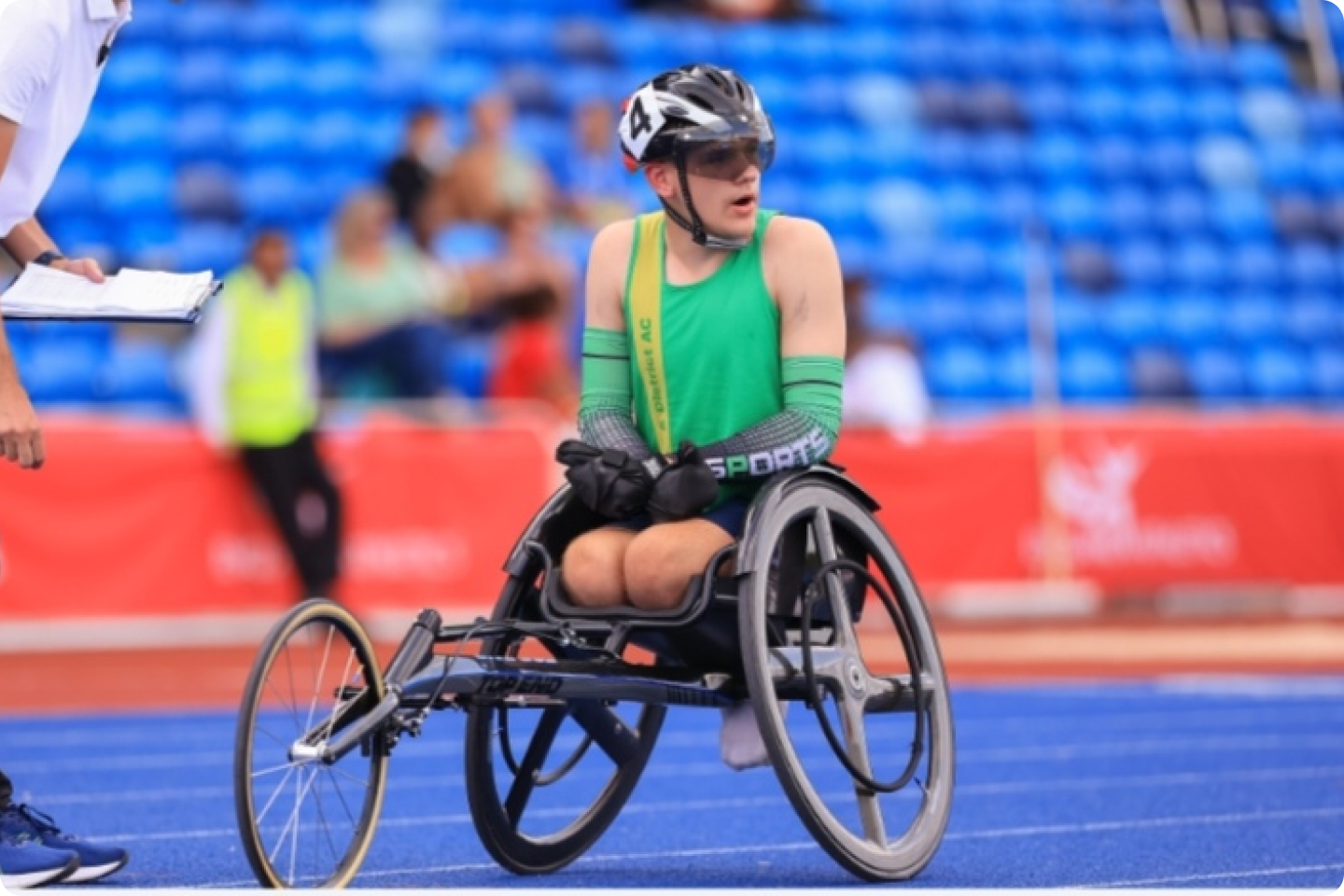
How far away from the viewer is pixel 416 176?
18.0 m

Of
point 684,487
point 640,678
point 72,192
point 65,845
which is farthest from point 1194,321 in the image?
point 65,845

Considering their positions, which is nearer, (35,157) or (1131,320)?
(35,157)

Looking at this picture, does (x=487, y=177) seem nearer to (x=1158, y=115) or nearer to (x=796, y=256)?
(x=1158, y=115)

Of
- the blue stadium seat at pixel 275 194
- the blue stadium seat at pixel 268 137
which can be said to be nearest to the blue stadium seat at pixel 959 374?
the blue stadium seat at pixel 275 194

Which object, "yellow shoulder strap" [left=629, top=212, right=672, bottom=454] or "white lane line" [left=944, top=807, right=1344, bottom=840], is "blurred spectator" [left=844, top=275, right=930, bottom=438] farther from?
"yellow shoulder strap" [left=629, top=212, right=672, bottom=454]

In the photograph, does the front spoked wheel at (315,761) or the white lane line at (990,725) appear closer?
the front spoked wheel at (315,761)

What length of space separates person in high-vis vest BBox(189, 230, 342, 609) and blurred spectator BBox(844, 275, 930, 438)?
3.65 m

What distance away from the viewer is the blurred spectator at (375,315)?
16406 mm

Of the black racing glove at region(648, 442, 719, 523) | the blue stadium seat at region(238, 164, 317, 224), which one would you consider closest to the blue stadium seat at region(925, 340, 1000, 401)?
the blue stadium seat at region(238, 164, 317, 224)

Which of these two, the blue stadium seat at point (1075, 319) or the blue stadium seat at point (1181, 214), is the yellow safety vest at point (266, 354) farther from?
the blue stadium seat at point (1181, 214)

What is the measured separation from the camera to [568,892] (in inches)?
238

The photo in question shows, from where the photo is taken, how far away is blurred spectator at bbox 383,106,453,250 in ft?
58.4

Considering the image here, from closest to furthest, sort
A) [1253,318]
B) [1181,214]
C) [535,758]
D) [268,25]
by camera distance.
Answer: [535,758]
[268,25]
[1253,318]
[1181,214]

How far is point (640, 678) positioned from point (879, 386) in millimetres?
10996
